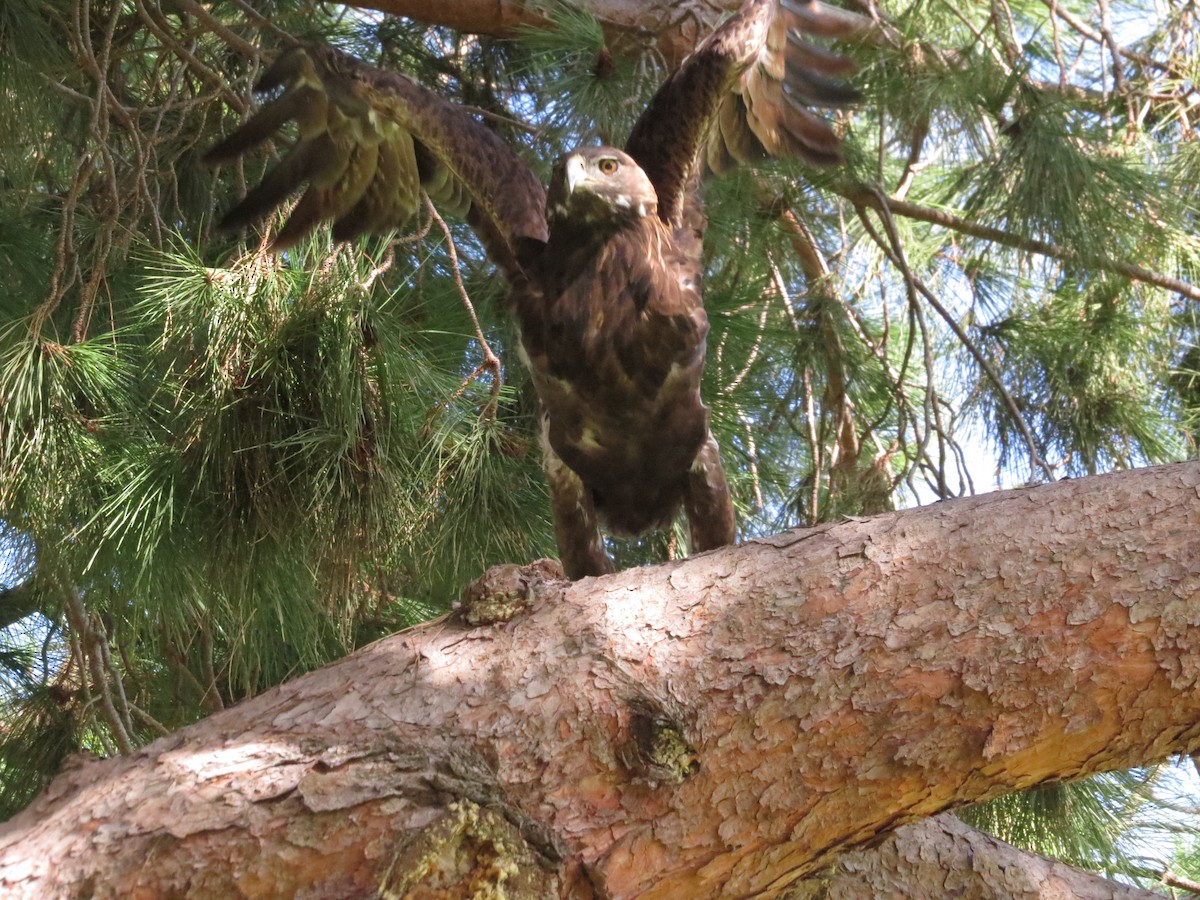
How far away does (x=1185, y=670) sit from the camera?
156cm

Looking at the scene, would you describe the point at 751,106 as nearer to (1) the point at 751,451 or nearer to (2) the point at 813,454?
(2) the point at 813,454

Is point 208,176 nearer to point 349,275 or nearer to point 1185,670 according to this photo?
point 349,275

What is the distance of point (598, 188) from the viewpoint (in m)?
2.61

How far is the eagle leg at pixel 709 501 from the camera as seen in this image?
9.30 ft

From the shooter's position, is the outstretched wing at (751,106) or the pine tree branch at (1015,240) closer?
the outstretched wing at (751,106)

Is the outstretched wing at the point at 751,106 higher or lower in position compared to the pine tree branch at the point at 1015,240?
higher

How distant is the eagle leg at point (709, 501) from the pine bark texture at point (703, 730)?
1.12 meters

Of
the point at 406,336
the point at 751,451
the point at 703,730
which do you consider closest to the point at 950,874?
the point at 703,730

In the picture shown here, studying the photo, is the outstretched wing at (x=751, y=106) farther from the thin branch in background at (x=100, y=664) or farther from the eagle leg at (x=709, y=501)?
the thin branch in background at (x=100, y=664)

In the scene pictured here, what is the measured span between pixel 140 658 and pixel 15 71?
159 cm

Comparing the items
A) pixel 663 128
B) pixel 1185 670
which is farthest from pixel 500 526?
pixel 1185 670

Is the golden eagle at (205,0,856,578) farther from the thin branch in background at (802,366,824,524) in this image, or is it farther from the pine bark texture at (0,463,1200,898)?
the pine bark texture at (0,463,1200,898)

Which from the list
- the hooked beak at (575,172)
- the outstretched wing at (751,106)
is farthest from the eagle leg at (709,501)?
the hooked beak at (575,172)

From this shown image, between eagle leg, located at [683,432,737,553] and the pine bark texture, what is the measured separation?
1.12 meters
